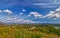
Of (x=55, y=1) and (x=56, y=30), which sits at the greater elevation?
(x=55, y=1)

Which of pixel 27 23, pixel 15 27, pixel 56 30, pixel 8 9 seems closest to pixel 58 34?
pixel 56 30

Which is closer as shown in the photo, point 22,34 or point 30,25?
point 22,34

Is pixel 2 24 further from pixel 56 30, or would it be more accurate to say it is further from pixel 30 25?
pixel 56 30

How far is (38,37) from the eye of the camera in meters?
2.69

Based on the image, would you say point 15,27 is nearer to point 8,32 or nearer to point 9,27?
point 9,27

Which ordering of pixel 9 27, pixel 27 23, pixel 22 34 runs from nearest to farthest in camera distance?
1. pixel 22 34
2. pixel 9 27
3. pixel 27 23

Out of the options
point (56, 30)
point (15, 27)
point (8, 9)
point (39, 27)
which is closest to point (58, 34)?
point (56, 30)

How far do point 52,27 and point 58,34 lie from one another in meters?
0.22

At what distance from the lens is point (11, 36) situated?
279cm

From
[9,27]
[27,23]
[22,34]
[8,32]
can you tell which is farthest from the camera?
[27,23]

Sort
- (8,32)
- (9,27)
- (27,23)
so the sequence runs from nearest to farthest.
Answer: (8,32)
(9,27)
(27,23)

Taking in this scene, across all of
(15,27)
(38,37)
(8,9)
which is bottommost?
(38,37)

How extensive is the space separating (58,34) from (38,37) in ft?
2.78

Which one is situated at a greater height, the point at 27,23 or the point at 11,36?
the point at 27,23
